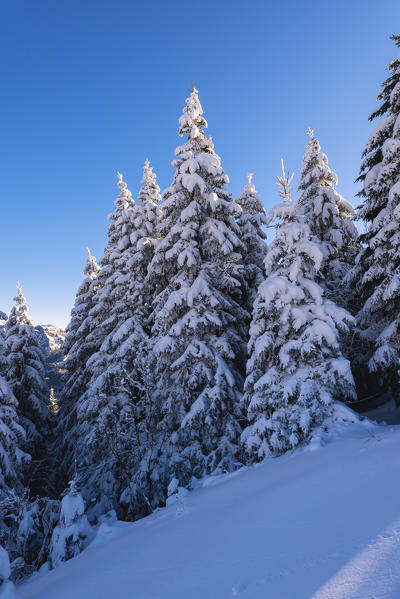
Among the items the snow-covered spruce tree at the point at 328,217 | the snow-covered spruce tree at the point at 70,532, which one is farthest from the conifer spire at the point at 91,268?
the snow-covered spruce tree at the point at 70,532

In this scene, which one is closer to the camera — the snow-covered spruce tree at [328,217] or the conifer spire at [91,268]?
the snow-covered spruce tree at [328,217]

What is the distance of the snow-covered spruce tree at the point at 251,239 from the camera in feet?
51.1

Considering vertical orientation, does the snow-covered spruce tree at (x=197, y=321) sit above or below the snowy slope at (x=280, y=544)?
above

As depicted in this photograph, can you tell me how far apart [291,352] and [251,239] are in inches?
351

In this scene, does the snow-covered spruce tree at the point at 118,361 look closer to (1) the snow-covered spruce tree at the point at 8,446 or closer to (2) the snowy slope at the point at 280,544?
(1) the snow-covered spruce tree at the point at 8,446

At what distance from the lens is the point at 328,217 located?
1478 centimetres

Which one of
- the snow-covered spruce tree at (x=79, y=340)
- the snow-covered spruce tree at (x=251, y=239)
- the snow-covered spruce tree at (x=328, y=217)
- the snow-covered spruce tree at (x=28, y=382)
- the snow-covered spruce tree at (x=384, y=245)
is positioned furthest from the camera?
the snow-covered spruce tree at (x=79, y=340)

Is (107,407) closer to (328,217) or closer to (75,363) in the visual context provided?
(75,363)

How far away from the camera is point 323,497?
4191mm

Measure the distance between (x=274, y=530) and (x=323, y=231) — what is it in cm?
1395

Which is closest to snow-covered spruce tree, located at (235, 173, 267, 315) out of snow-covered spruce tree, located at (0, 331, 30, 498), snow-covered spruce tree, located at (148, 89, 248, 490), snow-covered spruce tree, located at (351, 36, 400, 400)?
snow-covered spruce tree, located at (148, 89, 248, 490)

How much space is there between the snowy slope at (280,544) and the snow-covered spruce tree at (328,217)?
31.1ft

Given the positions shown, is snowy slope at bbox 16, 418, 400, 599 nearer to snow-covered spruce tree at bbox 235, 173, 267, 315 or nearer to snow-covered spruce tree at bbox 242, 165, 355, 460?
snow-covered spruce tree at bbox 242, 165, 355, 460

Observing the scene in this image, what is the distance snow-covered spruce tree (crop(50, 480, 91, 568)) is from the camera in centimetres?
844
